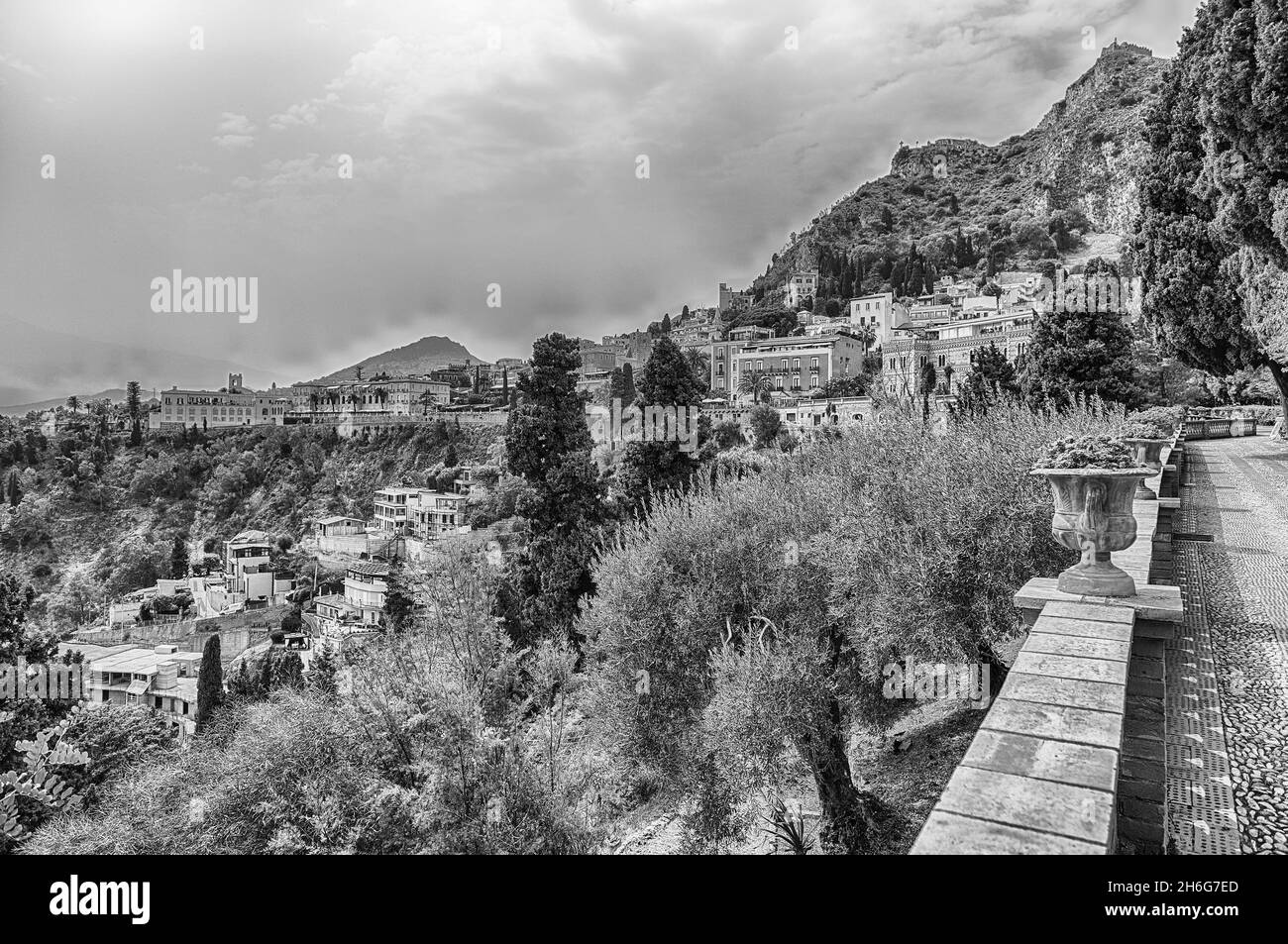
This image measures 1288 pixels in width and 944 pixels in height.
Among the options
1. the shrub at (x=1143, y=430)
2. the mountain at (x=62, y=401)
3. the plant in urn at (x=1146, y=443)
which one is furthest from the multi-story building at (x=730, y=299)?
the plant in urn at (x=1146, y=443)

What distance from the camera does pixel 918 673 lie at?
30.9 feet

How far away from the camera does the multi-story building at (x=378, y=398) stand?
98.1 meters

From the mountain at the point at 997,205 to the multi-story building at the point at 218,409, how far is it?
71.1 m

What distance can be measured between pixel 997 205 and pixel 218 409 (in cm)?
12786

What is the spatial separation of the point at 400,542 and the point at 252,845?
161ft

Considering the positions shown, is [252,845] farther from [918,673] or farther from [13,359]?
[13,359]

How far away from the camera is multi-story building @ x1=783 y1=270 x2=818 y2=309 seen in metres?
101

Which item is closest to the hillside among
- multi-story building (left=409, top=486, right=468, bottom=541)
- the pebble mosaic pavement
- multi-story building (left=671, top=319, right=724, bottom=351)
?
multi-story building (left=409, top=486, right=468, bottom=541)

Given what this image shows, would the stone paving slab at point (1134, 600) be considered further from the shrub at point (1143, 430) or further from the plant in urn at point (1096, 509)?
the shrub at point (1143, 430)

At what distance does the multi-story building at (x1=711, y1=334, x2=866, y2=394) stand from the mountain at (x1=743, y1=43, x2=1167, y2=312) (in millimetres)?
17992

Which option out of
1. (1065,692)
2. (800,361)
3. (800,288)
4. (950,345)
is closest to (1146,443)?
(1065,692)

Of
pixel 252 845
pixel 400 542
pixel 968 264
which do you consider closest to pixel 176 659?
pixel 400 542

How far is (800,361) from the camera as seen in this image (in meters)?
71.8

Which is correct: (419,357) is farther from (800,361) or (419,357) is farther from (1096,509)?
(1096,509)
